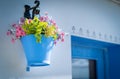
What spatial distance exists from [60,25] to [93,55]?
81 centimetres

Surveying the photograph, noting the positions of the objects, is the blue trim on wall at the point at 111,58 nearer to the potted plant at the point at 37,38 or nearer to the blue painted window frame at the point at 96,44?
the blue painted window frame at the point at 96,44

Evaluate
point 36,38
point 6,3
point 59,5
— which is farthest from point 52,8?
point 36,38

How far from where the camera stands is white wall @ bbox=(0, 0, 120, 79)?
69.9 inches

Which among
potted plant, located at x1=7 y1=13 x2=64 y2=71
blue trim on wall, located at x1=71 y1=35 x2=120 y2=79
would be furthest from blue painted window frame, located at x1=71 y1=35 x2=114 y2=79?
potted plant, located at x1=7 y1=13 x2=64 y2=71

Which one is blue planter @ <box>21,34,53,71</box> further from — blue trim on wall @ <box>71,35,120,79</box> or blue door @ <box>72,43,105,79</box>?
blue trim on wall @ <box>71,35,120,79</box>

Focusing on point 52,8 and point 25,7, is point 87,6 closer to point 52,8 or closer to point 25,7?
point 52,8

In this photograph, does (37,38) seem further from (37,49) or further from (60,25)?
(60,25)

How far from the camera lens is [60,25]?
2229 millimetres

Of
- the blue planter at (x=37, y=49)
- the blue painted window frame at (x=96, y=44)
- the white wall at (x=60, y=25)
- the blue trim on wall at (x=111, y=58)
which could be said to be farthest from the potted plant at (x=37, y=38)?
the blue trim on wall at (x=111, y=58)

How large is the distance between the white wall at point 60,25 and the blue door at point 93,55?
0.22 meters

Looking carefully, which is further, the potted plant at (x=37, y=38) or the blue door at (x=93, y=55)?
the blue door at (x=93, y=55)

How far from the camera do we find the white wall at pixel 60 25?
177cm

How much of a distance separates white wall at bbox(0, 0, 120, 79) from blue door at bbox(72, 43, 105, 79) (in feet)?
0.72

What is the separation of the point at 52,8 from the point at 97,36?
71cm
